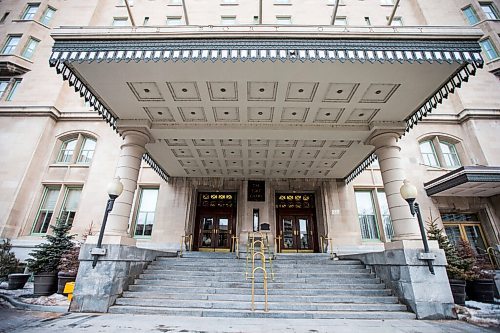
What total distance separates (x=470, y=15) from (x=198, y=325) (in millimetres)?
25129

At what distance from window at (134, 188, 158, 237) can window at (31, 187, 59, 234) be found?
4.72m

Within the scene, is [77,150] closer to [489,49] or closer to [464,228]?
[464,228]

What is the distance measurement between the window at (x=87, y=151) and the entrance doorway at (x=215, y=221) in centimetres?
714

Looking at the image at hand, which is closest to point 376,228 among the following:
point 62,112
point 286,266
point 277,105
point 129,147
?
point 286,266

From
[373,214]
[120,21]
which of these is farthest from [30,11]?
[373,214]

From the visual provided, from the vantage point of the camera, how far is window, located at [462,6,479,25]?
16312 millimetres

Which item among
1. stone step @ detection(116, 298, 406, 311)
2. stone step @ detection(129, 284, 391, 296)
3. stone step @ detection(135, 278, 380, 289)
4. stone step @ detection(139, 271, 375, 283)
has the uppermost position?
stone step @ detection(139, 271, 375, 283)

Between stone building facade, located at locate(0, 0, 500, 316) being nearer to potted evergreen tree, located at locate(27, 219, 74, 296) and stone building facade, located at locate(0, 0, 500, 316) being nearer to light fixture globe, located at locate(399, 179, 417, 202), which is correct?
light fixture globe, located at locate(399, 179, 417, 202)

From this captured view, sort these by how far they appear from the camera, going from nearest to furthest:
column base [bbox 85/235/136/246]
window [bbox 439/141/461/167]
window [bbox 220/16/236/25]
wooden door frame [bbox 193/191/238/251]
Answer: column base [bbox 85/235/136/246] < wooden door frame [bbox 193/191/238/251] < window [bbox 439/141/461/167] < window [bbox 220/16/236/25]

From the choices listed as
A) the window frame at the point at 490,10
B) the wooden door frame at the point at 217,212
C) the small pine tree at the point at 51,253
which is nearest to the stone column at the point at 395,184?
the wooden door frame at the point at 217,212

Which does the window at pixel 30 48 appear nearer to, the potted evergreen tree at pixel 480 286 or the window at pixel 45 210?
the window at pixel 45 210

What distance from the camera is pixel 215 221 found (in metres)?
14.0

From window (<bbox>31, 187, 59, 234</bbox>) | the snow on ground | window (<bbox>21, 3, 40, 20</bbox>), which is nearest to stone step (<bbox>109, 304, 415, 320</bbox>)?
the snow on ground

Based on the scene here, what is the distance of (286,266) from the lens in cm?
830
